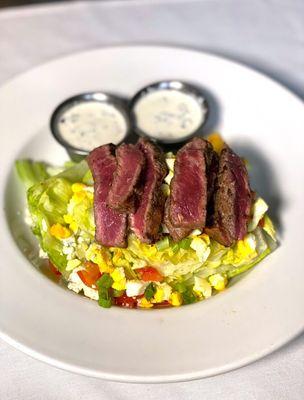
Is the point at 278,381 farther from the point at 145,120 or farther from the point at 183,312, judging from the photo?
the point at 145,120

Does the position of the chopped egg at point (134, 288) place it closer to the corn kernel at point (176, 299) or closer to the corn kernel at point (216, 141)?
the corn kernel at point (176, 299)

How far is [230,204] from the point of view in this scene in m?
3.37

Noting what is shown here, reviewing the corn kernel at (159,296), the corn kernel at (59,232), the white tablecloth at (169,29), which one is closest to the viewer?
the corn kernel at (159,296)

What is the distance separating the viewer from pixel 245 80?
475 cm

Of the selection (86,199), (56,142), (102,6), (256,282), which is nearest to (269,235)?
(256,282)

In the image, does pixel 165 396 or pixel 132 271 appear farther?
pixel 132 271

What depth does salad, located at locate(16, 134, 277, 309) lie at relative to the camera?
3492 millimetres

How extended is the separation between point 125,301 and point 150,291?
165 mm

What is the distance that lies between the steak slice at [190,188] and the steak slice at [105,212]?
32 centimetres

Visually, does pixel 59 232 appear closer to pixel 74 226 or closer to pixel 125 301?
pixel 74 226

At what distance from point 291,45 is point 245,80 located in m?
0.97

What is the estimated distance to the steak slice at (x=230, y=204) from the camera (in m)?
3.38

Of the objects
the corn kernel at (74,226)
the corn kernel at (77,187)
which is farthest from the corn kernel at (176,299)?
the corn kernel at (77,187)

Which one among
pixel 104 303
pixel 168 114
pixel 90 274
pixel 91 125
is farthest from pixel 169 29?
pixel 104 303
